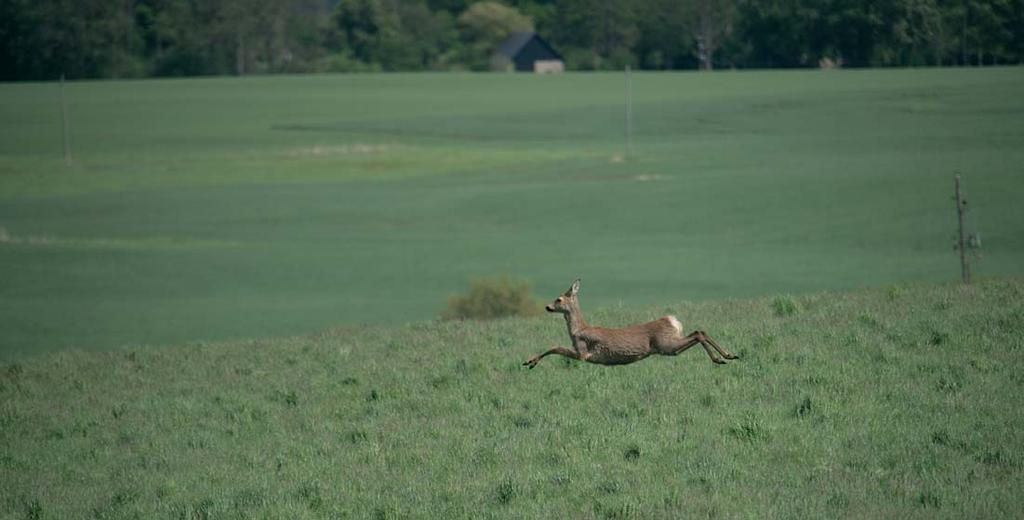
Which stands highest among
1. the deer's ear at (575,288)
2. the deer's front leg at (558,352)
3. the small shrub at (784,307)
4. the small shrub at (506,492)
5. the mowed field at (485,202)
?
the deer's ear at (575,288)

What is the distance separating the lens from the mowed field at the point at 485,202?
46594 millimetres

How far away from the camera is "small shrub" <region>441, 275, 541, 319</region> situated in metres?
36.4

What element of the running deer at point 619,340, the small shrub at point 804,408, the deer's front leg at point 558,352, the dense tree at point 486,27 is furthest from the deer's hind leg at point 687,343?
the dense tree at point 486,27

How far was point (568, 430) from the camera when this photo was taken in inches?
516

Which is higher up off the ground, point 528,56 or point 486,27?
point 486,27

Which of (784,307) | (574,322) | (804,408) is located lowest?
(784,307)

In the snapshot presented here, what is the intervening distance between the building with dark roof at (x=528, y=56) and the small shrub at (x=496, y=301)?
11200 centimetres

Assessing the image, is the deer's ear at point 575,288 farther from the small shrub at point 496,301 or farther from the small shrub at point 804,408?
the small shrub at point 496,301

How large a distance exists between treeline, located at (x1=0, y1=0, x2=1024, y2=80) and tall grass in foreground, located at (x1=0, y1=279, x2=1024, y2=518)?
48978 millimetres

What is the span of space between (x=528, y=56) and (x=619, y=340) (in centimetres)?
13947

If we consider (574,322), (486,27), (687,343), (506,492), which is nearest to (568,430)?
(574,322)

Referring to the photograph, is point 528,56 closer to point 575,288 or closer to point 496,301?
point 496,301

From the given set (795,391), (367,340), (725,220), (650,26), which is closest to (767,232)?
(725,220)

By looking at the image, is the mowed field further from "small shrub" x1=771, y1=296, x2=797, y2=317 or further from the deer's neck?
the deer's neck
